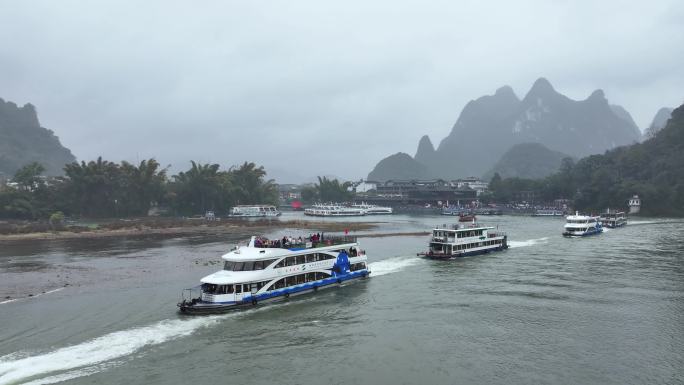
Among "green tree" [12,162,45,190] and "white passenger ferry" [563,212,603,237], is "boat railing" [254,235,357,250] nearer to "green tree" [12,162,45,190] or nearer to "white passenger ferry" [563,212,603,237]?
"white passenger ferry" [563,212,603,237]

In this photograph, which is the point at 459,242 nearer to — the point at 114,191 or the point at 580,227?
the point at 580,227

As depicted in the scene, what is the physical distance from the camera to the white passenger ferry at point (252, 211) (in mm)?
156000

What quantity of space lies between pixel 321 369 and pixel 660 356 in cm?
1958

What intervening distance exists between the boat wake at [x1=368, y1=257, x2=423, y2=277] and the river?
→ 2.32 feet

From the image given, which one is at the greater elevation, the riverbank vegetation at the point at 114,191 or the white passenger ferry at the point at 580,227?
the riverbank vegetation at the point at 114,191

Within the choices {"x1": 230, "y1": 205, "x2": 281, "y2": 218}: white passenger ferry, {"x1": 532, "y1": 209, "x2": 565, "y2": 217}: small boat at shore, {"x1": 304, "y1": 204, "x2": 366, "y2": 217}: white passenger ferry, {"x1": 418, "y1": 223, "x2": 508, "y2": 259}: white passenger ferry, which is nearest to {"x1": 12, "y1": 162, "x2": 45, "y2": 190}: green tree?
{"x1": 230, "y1": 205, "x2": 281, "y2": 218}: white passenger ferry

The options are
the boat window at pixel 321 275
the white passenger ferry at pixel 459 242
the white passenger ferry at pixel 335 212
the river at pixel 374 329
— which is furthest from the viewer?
the white passenger ferry at pixel 335 212

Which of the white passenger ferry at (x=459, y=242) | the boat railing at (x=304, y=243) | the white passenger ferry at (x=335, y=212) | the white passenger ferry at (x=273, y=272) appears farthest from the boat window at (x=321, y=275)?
the white passenger ferry at (x=335, y=212)

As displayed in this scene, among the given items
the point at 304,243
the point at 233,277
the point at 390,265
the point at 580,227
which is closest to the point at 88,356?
the point at 233,277

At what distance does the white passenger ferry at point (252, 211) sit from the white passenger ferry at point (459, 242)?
336 ft

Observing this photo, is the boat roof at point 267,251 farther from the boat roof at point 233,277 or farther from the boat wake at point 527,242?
the boat wake at point 527,242

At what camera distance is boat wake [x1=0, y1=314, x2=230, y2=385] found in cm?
2433

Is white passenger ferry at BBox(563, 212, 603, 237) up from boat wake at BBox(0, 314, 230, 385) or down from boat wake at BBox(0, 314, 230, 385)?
up

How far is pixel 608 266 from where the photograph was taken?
53375 mm
